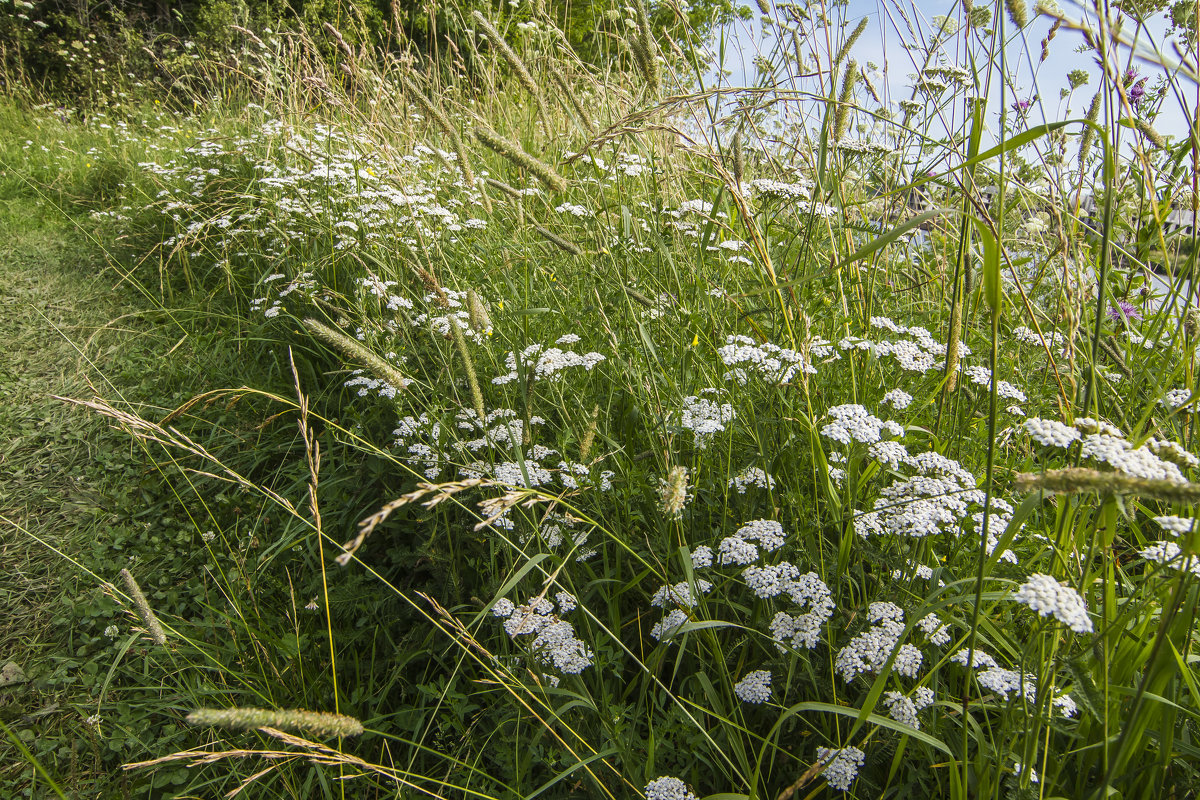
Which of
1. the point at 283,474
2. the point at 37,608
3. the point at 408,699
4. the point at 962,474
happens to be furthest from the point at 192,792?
the point at 962,474

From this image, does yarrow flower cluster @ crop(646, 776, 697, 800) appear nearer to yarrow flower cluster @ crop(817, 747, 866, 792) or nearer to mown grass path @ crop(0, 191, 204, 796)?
yarrow flower cluster @ crop(817, 747, 866, 792)

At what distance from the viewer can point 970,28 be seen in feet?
5.45

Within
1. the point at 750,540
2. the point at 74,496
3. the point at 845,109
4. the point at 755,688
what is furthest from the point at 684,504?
the point at 74,496

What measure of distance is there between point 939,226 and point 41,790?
3377 millimetres

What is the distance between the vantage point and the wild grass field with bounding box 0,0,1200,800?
1123 mm

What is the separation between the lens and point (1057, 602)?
861mm

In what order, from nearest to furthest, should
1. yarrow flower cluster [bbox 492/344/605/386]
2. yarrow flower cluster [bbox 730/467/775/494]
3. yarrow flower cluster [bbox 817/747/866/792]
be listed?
yarrow flower cluster [bbox 817/747/866/792] < yarrow flower cluster [bbox 730/467/775/494] < yarrow flower cluster [bbox 492/344/605/386]

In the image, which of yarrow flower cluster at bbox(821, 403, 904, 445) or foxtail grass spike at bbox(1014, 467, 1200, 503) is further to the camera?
yarrow flower cluster at bbox(821, 403, 904, 445)

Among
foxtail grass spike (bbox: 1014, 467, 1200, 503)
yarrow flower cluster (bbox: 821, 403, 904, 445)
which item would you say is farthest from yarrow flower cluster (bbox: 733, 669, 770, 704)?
foxtail grass spike (bbox: 1014, 467, 1200, 503)

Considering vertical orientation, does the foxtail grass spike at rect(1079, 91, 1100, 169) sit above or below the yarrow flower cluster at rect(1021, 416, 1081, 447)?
above

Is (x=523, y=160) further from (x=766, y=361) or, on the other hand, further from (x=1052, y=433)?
(x=1052, y=433)

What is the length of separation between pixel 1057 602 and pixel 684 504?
2.14 ft

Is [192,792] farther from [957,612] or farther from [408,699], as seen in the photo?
[957,612]

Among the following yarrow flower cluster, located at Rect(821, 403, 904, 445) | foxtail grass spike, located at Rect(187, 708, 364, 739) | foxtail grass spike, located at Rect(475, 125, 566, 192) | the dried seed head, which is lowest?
foxtail grass spike, located at Rect(187, 708, 364, 739)
